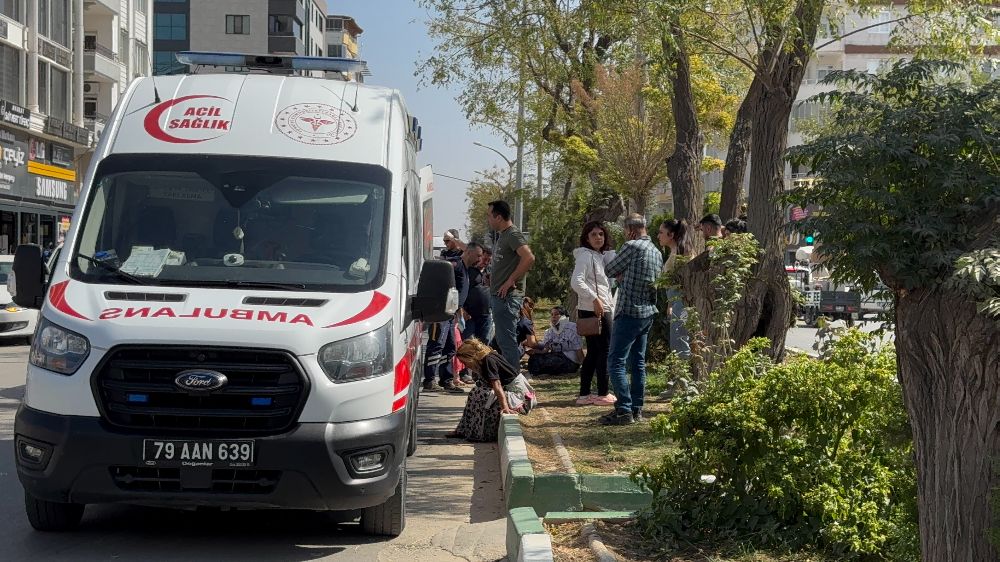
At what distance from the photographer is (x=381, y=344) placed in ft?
22.3

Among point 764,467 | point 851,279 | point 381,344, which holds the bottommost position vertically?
point 764,467

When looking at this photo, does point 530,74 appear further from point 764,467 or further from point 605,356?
point 764,467

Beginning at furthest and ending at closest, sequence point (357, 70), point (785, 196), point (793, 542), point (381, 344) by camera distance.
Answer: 1. point (357, 70)
2. point (381, 344)
3. point (793, 542)
4. point (785, 196)

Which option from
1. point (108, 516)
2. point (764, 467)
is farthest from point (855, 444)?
point (108, 516)

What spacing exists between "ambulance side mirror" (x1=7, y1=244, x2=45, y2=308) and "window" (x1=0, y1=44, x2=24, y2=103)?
37.6 m

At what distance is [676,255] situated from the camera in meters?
12.5

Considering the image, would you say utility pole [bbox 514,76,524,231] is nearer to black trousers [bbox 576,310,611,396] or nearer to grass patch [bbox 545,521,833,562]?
black trousers [bbox 576,310,611,396]

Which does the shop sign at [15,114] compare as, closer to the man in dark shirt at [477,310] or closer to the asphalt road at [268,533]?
the man in dark shirt at [477,310]

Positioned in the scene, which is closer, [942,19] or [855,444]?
[855,444]

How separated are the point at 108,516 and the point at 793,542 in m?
4.24

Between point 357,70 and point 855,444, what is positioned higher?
point 357,70

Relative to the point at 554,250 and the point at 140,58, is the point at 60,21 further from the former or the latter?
the point at 554,250

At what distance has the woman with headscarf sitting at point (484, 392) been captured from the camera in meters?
10.8

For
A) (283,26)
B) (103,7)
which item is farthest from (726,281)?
(283,26)
